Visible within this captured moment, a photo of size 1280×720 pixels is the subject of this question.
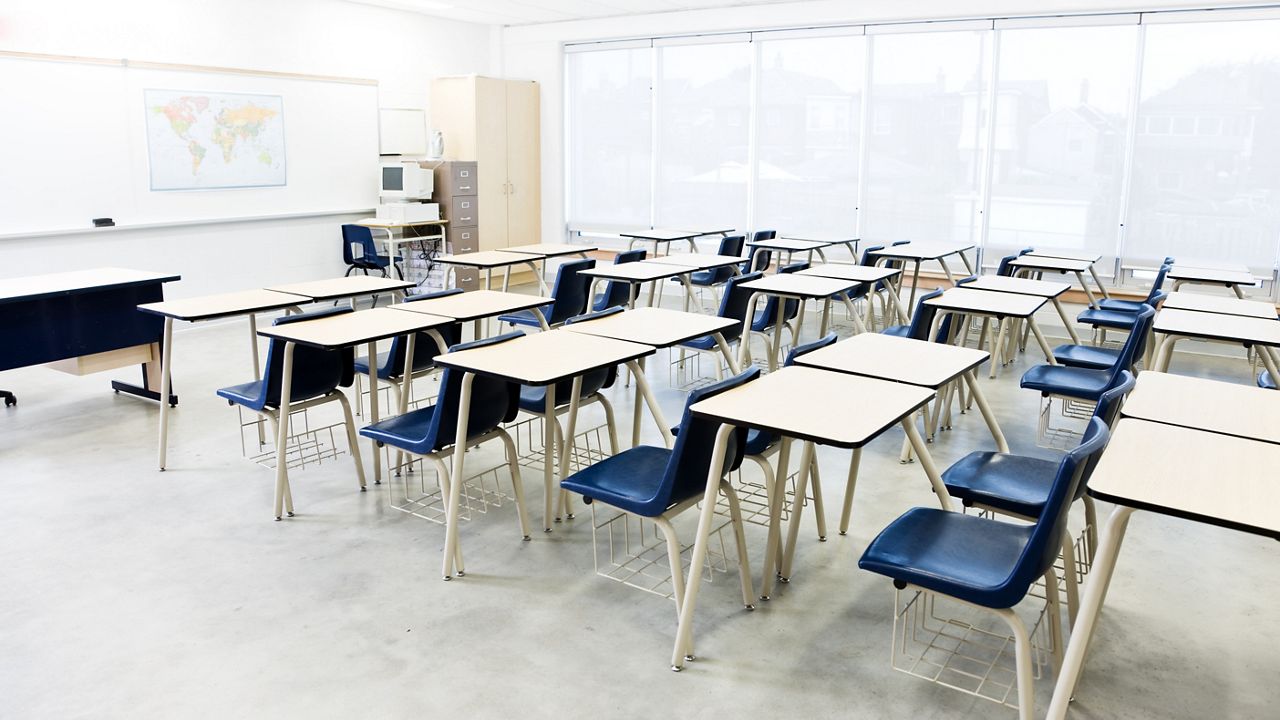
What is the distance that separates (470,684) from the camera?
2576 mm

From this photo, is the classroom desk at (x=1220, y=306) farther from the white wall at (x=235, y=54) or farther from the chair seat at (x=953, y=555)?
the white wall at (x=235, y=54)

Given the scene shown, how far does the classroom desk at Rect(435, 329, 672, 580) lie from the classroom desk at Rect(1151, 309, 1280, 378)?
2.28 meters

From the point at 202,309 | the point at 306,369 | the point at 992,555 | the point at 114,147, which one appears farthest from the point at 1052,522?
Result: the point at 114,147

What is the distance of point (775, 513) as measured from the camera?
2.97 meters

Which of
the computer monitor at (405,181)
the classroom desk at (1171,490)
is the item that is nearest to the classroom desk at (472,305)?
the classroom desk at (1171,490)

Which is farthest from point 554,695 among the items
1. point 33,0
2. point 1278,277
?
point 1278,277

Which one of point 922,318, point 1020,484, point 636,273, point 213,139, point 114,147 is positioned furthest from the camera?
point 213,139

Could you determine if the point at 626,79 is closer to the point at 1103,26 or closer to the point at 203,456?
the point at 1103,26

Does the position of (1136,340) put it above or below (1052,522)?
above

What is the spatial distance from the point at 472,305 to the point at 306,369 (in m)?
0.84

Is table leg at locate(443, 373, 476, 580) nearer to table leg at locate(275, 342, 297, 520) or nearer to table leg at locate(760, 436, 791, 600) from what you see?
table leg at locate(275, 342, 297, 520)

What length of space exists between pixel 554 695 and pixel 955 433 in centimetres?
321

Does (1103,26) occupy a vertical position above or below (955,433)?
above

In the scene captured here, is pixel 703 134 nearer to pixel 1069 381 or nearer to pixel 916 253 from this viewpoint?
pixel 916 253
